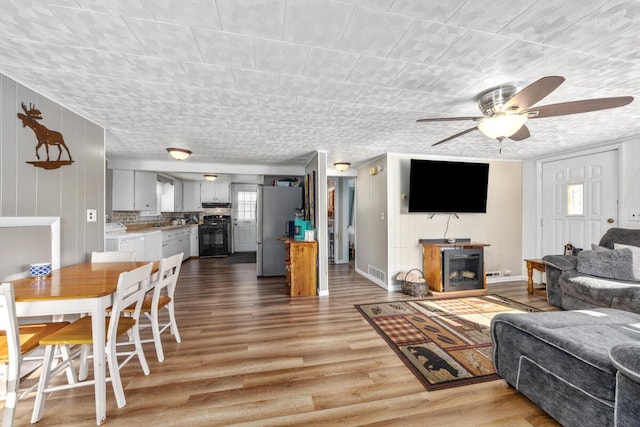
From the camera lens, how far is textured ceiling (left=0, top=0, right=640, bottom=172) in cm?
122

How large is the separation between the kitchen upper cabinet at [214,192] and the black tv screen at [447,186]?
5485 mm

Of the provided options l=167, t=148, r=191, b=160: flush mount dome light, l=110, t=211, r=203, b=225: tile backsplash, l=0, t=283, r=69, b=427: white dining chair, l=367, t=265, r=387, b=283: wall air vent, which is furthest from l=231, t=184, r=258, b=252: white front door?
l=0, t=283, r=69, b=427: white dining chair

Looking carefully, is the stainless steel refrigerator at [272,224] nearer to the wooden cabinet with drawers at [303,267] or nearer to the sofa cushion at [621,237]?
the wooden cabinet with drawers at [303,267]

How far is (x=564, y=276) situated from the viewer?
311 cm

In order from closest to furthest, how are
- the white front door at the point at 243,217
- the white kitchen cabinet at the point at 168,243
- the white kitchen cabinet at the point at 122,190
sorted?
1. the white kitchen cabinet at the point at 122,190
2. the white kitchen cabinet at the point at 168,243
3. the white front door at the point at 243,217

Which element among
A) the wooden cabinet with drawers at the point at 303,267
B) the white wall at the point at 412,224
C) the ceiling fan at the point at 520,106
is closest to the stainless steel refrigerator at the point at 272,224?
the wooden cabinet with drawers at the point at 303,267

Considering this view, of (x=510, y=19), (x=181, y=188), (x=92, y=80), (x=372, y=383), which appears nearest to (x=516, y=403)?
(x=372, y=383)

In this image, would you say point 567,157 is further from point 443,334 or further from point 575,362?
point 575,362

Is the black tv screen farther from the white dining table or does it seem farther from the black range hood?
the black range hood

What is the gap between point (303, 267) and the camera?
12.7 ft

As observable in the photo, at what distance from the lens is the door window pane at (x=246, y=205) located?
25.2ft

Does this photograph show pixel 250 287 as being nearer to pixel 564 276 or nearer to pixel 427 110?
pixel 427 110

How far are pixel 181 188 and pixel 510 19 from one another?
7621mm

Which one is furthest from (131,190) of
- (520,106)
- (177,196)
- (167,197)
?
(520,106)
